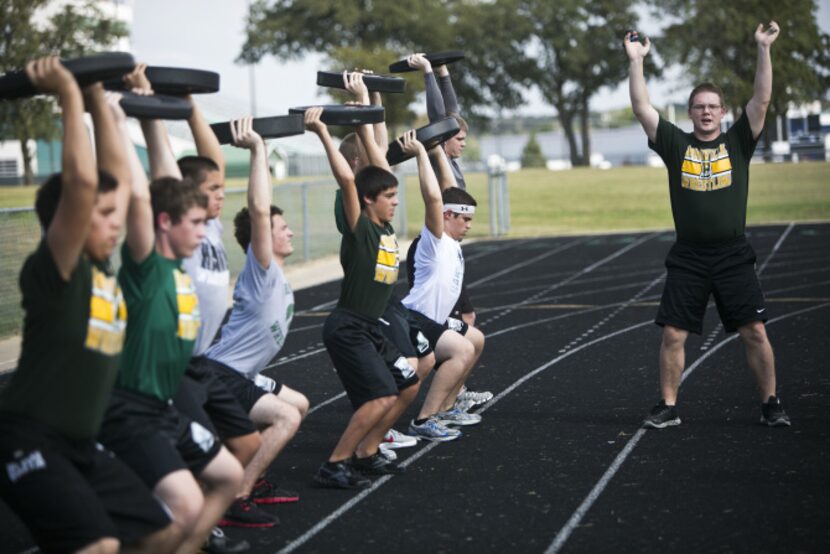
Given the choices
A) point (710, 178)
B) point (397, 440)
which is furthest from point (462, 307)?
point (710, 178)

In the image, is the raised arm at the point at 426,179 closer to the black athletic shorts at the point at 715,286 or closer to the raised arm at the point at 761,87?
the black athletic shorts at the point at 715,286

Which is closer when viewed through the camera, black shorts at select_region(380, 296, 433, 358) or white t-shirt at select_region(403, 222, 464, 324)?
black shorts at select_region(380, 296, 433, 358)

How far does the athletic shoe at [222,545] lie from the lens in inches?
221

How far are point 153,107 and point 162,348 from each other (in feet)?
3.52

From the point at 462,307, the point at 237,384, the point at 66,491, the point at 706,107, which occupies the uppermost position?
the point at 706,107

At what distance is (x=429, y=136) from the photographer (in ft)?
25.1

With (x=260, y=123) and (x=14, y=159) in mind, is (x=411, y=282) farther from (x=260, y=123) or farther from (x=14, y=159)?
(x=14, y=159)

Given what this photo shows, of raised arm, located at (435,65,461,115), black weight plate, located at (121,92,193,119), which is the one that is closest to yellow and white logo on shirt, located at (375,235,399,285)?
black weight plate, located at (121,92,193,119)

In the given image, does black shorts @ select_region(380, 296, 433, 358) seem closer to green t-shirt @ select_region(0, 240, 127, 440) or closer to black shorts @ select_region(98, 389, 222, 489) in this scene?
black shorts @ select_region(98, 389, 222, 489)

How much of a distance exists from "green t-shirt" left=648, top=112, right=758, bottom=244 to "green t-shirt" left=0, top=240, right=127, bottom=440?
471 centimetres

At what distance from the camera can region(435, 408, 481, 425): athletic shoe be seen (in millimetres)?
8336

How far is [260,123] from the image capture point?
6.12 metres

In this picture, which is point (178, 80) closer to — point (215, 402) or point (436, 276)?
point (215, 402)

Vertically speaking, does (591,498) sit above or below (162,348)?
below
